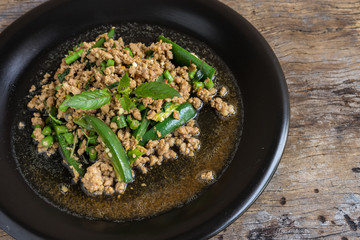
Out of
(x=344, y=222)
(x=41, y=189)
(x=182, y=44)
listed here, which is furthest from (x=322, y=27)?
(x=41, y=189)

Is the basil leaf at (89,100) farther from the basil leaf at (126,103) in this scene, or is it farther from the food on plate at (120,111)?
the basil leaf at (126,103)

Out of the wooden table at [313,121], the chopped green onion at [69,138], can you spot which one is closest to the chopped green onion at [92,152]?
the chopped green onion at [69,138]

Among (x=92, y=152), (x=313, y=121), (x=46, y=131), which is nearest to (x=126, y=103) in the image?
(x=92, y=152)

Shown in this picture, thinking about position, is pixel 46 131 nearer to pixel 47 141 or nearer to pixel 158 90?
pixel 47 141

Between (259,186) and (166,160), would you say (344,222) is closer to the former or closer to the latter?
(259,186)

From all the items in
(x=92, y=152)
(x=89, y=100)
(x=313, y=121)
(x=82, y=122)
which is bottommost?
(x=313, y=121)

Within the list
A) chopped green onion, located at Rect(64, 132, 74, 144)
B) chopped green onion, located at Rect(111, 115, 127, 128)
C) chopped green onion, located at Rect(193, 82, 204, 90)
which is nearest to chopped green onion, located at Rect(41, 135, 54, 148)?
chopped green onion, located at Rect(64, 132, 74, 144)
